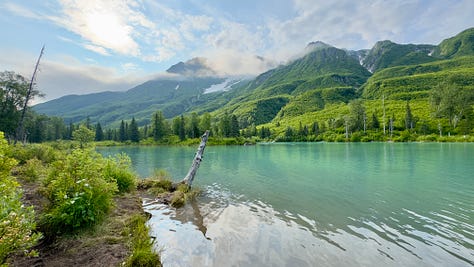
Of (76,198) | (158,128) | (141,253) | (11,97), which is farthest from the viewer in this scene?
(158,128)

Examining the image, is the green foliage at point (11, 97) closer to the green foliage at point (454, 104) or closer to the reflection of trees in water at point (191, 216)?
the reflection of trees in water at point (191, 216)

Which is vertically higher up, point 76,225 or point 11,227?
point 11,227

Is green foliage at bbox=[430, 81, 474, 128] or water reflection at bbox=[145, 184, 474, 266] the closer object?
water reflection at bbox=[145, 184, 474, 266]

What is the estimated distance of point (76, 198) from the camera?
823 centimetres

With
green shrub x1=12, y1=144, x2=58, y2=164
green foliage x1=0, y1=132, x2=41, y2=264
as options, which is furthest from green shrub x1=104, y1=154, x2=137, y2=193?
green shrub x1=12, y1=144, x2=58, y2=164

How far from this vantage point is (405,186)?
20.3 m

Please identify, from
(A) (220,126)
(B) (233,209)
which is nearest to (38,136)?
(A) (220,126)

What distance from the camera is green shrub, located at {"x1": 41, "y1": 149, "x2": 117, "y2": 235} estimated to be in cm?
818

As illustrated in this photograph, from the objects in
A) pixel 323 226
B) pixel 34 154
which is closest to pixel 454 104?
pixel 323 226

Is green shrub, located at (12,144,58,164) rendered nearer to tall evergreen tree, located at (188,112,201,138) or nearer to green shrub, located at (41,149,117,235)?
green shrub, located at (41,149,117,235)

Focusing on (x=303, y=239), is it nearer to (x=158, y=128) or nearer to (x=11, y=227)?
(x=11, y=227)

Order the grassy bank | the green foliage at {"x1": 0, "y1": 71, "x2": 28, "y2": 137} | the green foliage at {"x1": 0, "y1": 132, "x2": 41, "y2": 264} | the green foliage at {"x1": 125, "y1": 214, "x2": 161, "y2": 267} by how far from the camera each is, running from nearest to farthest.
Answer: the green foliage at {"x1": 0, "y1": 132, "x2": 41, "y2": 264} → the grassy bank → the green foliage at {"x1": 125, "y1": 214, "x2": 161, "y2": 267} → the green foliage at {"x1": 0, "y1": 71, "x2": 28, "y2": 137}

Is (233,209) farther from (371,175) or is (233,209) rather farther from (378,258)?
(371,175)

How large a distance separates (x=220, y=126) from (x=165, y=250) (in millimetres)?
123826
